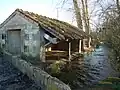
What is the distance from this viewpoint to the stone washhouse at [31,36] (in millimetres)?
16953

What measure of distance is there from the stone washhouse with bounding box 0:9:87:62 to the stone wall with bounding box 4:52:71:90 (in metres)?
3.26

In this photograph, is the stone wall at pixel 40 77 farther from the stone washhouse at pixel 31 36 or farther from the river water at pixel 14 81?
the stone washhouse at pixel 31 36

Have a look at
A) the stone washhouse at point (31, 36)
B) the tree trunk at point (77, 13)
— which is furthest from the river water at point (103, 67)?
the tree trunk at point (77, 13)

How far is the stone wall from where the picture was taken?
7.12 m

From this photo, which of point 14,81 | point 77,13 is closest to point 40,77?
point 14,81

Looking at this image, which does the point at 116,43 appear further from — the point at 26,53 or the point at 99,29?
the point at 26,53

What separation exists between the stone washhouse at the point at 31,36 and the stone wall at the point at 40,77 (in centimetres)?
326

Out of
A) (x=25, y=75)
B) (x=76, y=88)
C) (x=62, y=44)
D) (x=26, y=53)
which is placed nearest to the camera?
(x=76, y=88)

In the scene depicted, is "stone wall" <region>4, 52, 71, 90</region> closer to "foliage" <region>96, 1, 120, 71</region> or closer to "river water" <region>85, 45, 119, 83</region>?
"foliage" <region>96, 1, 120, 71</region>

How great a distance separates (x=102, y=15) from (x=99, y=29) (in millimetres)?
590

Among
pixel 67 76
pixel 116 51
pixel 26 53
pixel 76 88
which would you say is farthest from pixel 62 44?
pixel 116 51

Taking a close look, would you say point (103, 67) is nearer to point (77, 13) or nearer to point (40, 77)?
point (40, 77)

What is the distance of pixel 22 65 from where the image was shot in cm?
1223

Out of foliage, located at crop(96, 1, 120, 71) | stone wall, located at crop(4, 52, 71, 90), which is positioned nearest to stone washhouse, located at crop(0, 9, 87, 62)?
stone wall, located at crop(4, 52, 71, 90)
